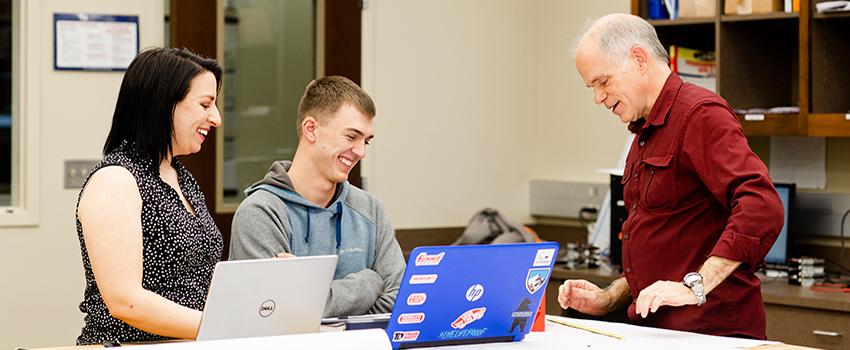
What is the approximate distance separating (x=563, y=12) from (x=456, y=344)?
10.4 ft

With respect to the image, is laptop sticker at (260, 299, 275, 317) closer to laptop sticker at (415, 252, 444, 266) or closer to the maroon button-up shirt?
laptop sticker at (415, 252, 444, 266)

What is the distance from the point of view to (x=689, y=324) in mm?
2688

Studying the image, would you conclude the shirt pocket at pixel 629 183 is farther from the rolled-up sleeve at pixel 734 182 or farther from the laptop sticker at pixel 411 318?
the laptop sticker at pixel 411 318

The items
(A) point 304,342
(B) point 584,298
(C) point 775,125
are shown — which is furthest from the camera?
(C) point 775,125

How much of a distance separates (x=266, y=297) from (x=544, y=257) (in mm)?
605

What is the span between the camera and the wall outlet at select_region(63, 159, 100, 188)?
171 inches

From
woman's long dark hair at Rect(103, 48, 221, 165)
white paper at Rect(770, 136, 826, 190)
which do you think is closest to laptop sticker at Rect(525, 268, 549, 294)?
woman's long dark hair at Rect(103, 48, 221, 165)

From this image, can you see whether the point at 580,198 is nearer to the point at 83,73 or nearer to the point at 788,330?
the point at 788,330

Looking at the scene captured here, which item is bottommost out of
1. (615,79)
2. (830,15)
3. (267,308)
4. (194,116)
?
(267,308)

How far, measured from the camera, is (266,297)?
2.19m

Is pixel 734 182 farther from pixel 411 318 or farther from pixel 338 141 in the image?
pixel 338 141

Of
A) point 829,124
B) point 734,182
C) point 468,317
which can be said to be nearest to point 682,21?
point 829,124

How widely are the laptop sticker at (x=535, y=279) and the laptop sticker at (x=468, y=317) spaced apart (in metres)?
0.11

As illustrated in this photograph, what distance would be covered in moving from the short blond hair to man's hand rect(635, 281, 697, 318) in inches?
31.2
